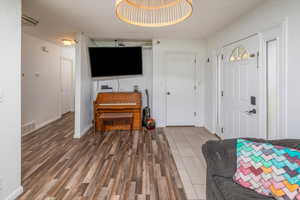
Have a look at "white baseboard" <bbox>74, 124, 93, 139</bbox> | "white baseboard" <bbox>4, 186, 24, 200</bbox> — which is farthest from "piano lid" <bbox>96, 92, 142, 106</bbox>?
"white baseboard" <bbox>4, 186, 24, 200</bbox>

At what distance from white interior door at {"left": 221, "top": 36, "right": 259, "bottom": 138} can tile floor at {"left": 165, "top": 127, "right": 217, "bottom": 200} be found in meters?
0.73

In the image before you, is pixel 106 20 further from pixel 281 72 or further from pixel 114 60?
pixel 281 72

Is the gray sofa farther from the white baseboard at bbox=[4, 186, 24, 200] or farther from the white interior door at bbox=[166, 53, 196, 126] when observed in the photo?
the white interior door at bbox=[166, 53, 196, 126]

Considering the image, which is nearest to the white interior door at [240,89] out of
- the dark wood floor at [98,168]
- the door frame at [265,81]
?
the door frame at [265,81]

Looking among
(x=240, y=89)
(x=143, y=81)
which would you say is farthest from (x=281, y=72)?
(x=143, y=81)

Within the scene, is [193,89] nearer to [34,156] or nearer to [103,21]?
[103,21]

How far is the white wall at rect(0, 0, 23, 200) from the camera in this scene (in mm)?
1692

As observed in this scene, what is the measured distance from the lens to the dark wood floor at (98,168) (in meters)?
1.96

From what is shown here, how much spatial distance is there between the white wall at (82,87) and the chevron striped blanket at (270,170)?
11.4ft

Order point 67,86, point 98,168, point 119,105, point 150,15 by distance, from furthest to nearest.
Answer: point 67,86
point 119,105
point 98,168
point 150,15

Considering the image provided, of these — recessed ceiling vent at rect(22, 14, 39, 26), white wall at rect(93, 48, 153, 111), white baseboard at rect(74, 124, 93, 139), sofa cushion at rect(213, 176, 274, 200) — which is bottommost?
white baseboard at rect(74, 124, 93, 139)

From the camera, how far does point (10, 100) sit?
180cm

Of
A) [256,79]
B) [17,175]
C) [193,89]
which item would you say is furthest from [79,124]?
[256,79]

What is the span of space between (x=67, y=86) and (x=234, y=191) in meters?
6.72
